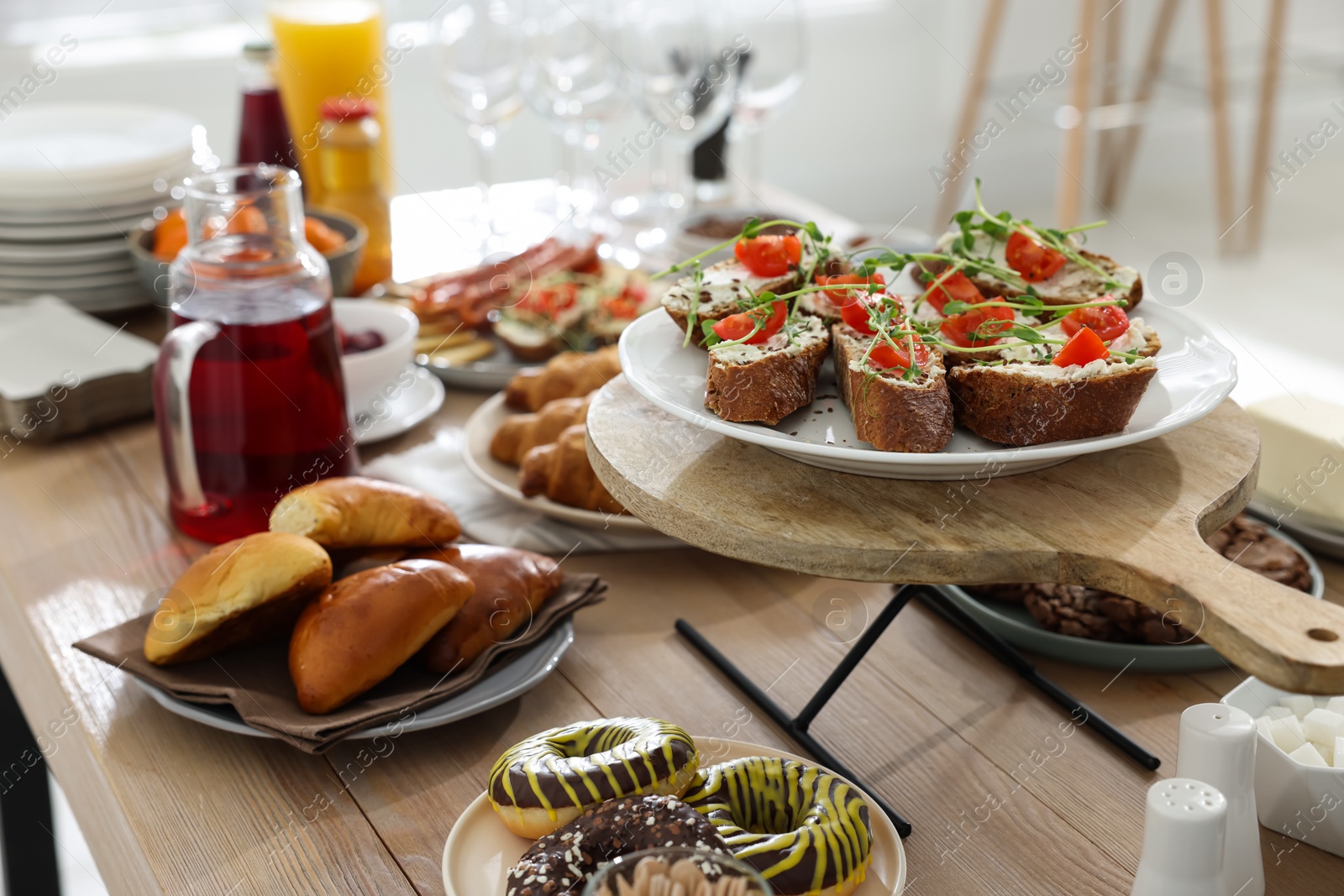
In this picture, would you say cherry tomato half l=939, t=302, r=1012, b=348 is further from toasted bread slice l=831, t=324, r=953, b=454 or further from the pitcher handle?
the pitcher handle

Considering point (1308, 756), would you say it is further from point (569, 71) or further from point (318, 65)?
point (318, 65)

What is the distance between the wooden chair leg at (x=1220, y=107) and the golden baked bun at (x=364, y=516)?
3618 mm

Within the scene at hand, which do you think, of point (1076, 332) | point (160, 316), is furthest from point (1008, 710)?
point (160, 316)

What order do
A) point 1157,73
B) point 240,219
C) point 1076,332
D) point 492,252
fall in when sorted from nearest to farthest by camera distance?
point 1076,332 → point 240,219 → point 492,252 → point 1157,73

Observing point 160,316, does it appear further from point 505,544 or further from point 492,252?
point 505,544

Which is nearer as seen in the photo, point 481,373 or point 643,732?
point 643,732

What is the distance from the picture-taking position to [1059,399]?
803mm

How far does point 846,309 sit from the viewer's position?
3.10 ft

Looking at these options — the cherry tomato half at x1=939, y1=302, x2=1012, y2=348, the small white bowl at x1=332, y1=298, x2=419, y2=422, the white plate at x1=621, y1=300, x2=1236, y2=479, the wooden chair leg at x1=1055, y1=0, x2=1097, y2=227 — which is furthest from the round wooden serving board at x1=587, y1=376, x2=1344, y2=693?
the wooden chair leg at x1=1055, y1=0, x2=1097, y2=227

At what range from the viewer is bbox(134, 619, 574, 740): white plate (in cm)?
87

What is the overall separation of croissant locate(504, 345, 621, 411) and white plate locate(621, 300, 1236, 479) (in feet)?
1.15

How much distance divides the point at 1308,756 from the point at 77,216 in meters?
1.59

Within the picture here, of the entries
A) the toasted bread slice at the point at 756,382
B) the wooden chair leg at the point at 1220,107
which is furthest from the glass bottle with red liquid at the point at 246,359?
the wooden chair leg at the point at 1220,107

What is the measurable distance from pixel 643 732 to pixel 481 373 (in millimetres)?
809
